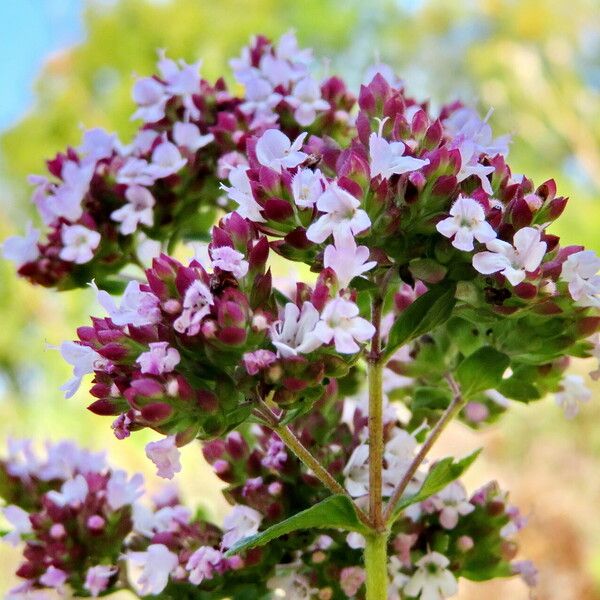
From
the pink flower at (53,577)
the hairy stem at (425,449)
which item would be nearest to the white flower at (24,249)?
the pink flower at (53,577)

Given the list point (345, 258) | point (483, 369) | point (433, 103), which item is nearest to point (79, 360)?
point (345, 258)

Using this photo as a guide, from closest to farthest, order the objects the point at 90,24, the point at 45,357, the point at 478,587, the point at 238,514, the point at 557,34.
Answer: the point at 238,514 < the point at 478,587 < the point at 557,34 < the point at 45,357 < the point at 90,24

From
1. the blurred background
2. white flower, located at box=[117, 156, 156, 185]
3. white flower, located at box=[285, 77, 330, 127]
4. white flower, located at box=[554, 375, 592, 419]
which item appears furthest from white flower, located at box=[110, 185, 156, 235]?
the blurred background

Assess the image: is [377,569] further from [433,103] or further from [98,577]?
[433,103]

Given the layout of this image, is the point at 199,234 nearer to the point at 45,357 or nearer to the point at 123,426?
the point at 123,426

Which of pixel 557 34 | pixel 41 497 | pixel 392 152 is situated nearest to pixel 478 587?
pixel 41 497

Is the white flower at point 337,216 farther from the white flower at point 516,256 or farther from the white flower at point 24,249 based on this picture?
the white flower at point 24,249
